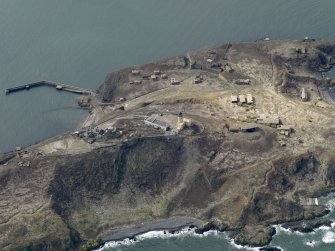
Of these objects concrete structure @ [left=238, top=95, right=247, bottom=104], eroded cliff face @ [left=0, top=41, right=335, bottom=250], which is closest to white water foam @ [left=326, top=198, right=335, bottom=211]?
eroded cliff face @ [left=0, top=41, right=335, bottom=250]

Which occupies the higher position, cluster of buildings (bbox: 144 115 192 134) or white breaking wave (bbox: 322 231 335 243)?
cluster of buildings (bbox: 144 115 192 134)

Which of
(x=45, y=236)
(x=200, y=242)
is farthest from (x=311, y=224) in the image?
(x=45, y=236)

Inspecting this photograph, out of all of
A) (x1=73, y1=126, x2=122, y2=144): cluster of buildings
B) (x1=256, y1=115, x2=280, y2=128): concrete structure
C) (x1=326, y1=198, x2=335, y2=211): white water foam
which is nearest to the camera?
(x1=326, y1=198, x2=335, y2=211): white water foam

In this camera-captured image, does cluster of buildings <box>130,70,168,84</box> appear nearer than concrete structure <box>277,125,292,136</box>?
No

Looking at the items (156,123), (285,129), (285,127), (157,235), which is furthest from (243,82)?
(157,235)

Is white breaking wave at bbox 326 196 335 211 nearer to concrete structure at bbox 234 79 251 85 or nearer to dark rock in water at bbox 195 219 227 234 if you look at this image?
dark rock in water at bbox 195 219 227 234

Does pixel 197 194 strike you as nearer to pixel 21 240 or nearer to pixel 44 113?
pixel 21 240
